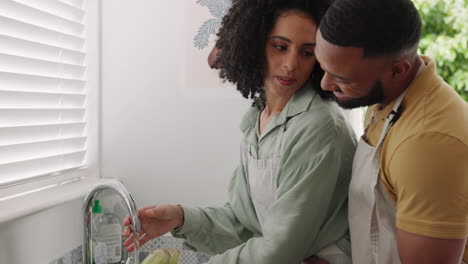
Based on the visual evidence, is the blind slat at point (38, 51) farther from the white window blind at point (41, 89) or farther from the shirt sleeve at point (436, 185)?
the shirt sleeve at point (436, 185)

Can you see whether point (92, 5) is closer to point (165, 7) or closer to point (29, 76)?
point (165, 7)

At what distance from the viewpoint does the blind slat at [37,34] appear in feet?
4.97

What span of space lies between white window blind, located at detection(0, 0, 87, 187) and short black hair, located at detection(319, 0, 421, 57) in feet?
3.30

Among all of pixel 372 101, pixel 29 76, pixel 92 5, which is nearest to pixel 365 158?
pixel 372 101

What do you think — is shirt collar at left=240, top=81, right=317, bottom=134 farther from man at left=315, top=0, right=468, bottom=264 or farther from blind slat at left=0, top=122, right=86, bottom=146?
blind slat at left=0, top=122, right=86, bottom=146

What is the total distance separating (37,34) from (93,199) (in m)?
0.69

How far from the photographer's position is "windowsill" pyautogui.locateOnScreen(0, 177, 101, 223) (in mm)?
1428

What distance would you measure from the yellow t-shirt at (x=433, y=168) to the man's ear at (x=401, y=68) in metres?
0.07

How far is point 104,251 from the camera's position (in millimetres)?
1896

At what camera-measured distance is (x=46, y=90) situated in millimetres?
1729

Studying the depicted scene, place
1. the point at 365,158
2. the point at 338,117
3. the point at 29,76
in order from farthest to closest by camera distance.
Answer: the point at 29,76 < the point at 338,117 < the point at 365,158

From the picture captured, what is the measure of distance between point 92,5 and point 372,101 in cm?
138

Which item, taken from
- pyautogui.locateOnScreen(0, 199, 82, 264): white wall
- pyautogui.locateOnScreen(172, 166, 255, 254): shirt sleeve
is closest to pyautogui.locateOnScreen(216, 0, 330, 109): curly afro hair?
pyautogui.locateOnScreen(172, 166, 255, 254): shirt sleeve

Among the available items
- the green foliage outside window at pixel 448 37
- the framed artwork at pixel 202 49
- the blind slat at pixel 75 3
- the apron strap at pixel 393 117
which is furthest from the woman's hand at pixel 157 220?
the green foliage outside window at pixel 448 37
